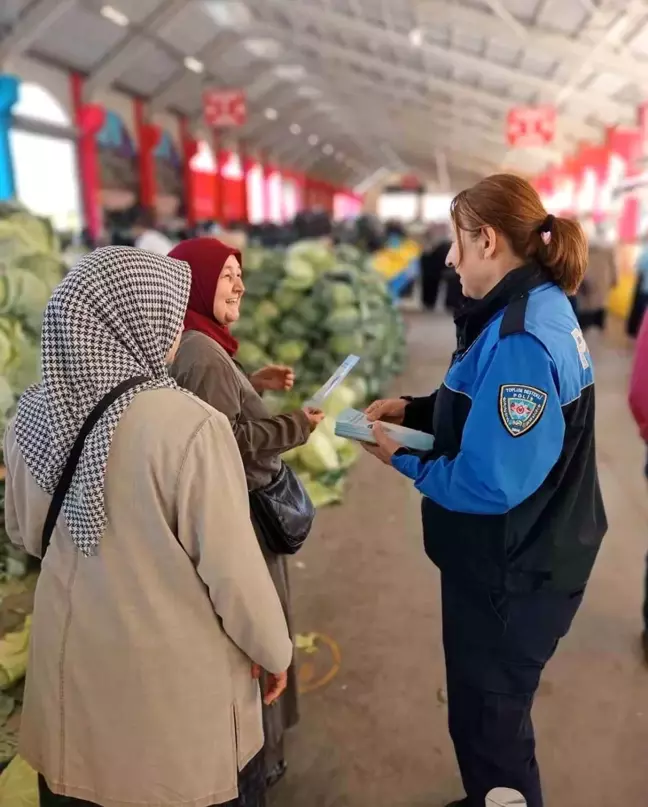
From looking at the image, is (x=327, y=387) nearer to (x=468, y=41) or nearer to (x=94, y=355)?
(x=94, y=355)

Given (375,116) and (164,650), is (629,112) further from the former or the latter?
(164,650)

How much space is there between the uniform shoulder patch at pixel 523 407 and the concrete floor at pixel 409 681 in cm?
136

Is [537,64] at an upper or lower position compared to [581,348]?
upper

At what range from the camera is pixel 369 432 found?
6.08 feet

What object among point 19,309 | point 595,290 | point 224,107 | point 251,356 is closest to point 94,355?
point 19,309

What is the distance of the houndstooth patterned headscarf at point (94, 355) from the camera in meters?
1.29

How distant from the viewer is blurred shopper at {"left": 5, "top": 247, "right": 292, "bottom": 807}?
1.31 metres

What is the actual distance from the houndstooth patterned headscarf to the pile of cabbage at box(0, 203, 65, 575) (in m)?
2.20

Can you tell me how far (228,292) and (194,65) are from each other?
1517 cm

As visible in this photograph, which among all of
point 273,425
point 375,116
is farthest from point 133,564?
A: point 375,116

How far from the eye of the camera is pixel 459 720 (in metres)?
1.87

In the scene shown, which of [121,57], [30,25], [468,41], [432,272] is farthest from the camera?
[432,272]

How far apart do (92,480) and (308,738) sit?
1.57 m

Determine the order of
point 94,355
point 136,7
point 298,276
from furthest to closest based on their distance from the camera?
point 136,7 < point 298,276 < point 94,355
